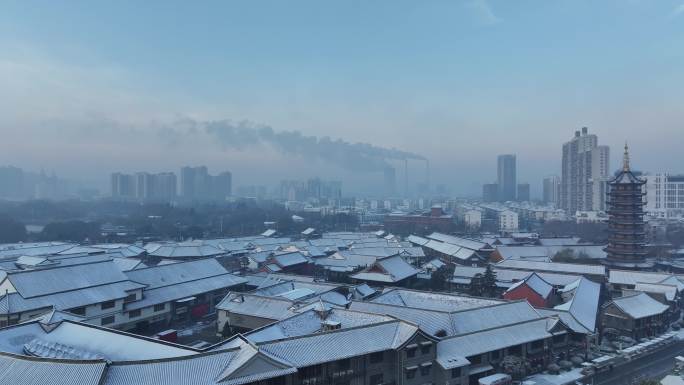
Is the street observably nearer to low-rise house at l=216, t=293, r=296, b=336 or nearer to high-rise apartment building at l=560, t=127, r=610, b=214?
low-rise house at l=216, t=293, r=296, b=336

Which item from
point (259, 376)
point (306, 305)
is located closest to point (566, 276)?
point (306, 305)

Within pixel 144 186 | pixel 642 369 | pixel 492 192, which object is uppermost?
pixel 144 186

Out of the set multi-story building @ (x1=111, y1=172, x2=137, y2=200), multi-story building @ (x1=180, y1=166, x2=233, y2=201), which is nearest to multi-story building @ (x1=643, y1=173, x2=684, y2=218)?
multi-story building @ (x1=180, y1=166, x2=233, y2=201)

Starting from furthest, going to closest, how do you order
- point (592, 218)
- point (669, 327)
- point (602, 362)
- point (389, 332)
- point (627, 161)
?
point (592, 218) → point (627, 161) → point (669, 327) → point (602, 362) → point (389, 332)

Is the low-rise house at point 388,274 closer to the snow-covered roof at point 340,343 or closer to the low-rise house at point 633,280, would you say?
the low-rise house at point 633,280

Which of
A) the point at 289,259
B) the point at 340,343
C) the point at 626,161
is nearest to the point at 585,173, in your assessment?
the point at 626,161

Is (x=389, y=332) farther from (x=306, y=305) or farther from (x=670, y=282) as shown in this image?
(x=670, y=282)

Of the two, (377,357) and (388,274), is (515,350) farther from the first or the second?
(388,274)
